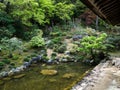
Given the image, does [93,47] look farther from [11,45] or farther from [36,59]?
[11,45]

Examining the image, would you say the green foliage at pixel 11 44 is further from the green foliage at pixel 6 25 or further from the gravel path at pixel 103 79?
the gravel path at pixel 103 79

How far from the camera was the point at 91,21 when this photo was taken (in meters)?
24.4

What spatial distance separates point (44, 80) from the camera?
11562mm

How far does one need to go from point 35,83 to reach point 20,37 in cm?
892

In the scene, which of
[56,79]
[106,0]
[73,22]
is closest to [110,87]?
[56,79]

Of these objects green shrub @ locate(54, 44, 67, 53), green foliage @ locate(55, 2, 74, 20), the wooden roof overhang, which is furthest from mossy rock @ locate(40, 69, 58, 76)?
green foliage @ locate(55, 2, 74, 20)

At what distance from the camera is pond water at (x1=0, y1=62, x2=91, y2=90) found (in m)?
10.6

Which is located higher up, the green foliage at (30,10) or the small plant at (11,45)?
the green foliage at (30,10)

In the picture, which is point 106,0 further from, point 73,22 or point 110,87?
point 73,22

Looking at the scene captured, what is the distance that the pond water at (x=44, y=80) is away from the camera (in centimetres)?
1060

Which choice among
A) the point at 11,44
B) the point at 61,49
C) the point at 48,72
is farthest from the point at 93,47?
the point at 11,44

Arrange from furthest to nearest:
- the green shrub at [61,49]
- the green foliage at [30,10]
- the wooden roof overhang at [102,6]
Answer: the green foliage at [30,10] → the green shrub at [61,49] → the wooden roof overhang at [102,6]

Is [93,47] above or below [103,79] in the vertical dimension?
above

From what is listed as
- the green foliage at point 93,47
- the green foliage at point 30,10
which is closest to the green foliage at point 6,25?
the green foliage at point 30,10
